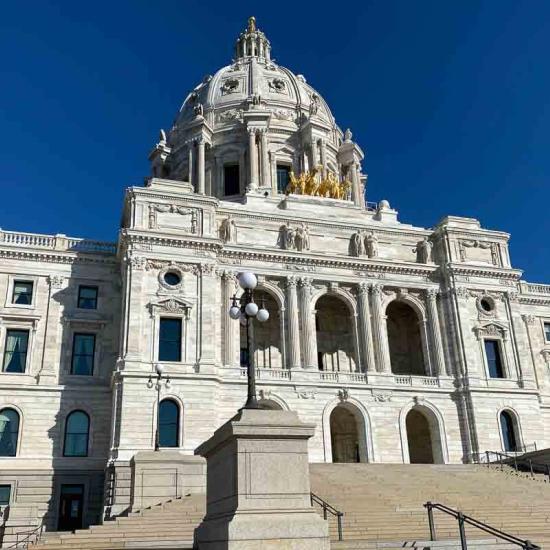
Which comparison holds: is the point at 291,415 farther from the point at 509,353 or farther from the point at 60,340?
the point at 509,353

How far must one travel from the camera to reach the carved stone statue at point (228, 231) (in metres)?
38.8

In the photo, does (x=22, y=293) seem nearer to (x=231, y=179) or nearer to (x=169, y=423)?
(x=169, y=423)

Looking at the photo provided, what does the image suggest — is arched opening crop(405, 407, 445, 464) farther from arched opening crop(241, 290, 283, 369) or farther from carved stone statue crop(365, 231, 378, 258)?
carved stone statue crop(365, 231, 378, 258)

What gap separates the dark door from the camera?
32.3 metres

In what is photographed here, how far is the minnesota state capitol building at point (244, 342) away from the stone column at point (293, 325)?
0.13 metres

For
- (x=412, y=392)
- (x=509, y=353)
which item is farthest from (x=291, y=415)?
(x=509, y=353)

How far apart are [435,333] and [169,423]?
17.6 metres

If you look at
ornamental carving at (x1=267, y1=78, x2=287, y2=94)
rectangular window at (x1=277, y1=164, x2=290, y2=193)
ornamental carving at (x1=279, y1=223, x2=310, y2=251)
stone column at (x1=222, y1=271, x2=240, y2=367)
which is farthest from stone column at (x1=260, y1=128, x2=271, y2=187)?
stone column at (x1=222, y1=271, x2=240, y2=367)

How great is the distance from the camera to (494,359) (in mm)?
40375

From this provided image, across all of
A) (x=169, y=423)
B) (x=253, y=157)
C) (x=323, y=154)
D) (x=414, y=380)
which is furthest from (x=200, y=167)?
(x=169, y=423)

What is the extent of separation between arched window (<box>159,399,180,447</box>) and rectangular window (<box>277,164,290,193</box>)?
28.8m

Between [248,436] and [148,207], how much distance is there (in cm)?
2704

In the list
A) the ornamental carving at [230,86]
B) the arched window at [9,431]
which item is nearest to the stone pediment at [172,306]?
the arched window at [9,431]

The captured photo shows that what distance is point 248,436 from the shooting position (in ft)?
38.4
